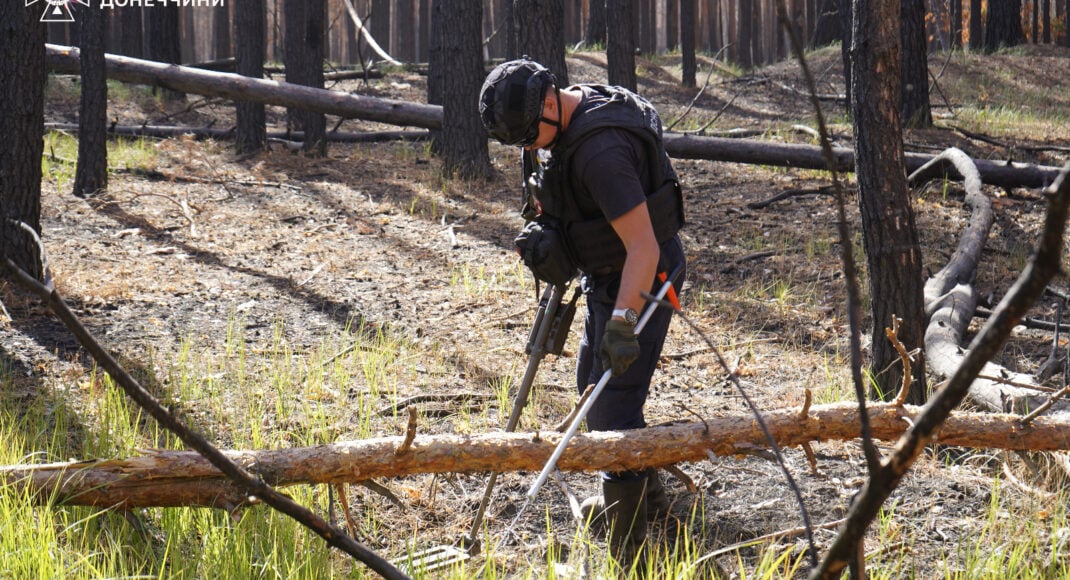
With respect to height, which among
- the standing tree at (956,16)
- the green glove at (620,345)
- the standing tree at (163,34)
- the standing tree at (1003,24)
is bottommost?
the green glove at (620,345)

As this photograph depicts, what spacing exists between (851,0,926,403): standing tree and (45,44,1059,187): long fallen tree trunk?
4899mm

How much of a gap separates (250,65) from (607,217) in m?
10.4

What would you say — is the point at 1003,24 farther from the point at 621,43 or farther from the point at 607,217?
the point at 607,217

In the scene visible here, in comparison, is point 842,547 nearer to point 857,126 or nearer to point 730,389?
point 857,126

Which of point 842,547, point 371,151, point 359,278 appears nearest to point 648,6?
point 371,151

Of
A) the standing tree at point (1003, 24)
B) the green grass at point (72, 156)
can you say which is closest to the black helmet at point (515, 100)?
the green grass at point (72, 156)

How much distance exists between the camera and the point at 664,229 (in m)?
3.71

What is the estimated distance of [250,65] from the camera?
12406 mm

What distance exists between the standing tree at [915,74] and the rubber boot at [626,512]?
965cm

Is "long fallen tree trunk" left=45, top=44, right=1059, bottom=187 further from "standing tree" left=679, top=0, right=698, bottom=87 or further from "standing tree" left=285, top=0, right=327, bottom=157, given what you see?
"standing tree" left=679, top=0, right=698, bottom=87

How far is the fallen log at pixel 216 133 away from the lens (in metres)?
12.6

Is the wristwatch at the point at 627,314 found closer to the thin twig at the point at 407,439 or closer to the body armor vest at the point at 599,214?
the body armor vest at the point at 599,214

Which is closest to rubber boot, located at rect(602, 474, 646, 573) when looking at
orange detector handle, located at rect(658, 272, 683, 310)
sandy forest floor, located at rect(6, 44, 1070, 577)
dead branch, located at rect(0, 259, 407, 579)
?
sandy forest floor, located at rect(6, 44, 1070, 577)

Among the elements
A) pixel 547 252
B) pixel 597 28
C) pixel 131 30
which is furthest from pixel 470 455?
pixel 597 28
